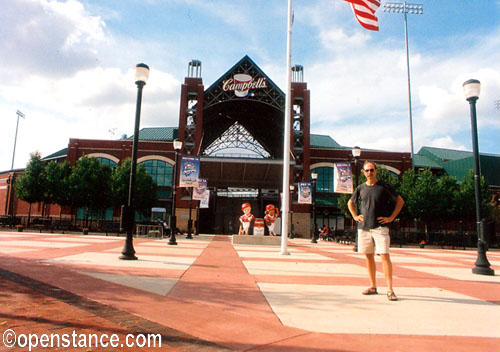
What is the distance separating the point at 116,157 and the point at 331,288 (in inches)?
1723

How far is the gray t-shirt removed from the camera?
16.8 ft

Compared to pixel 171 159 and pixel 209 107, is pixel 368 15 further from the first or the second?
pixel 171 159

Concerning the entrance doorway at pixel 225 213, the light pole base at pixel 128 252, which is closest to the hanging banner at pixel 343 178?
the light pole base at pixel 128 252

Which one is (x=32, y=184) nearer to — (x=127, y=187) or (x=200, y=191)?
(x=127, y=187)

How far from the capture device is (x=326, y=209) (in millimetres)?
45688

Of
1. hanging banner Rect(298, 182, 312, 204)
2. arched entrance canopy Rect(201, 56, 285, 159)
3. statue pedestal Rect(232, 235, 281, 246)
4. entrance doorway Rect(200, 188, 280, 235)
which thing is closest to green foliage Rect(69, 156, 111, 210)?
entrance doorway Rect(200, 188, 280, 235)

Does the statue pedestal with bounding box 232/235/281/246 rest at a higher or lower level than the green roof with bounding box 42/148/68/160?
lower

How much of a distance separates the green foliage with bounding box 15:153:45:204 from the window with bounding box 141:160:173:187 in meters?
11.6

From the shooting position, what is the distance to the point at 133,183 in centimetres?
984

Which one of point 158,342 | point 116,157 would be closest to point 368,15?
point 158,342

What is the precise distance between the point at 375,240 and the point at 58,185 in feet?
130

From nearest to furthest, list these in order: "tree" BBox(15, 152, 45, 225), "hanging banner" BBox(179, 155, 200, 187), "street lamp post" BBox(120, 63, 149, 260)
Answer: "street lamp post" BBox(120, 63, 149, 260) → "hanging banner" BBox(179, 155, 200, 187) → "tree" BBox(15, 152, 45, 225)

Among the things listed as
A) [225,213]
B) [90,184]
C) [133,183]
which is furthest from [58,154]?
[133,183]

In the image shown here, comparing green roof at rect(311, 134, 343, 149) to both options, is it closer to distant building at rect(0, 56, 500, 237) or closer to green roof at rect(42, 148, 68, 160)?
distant building at rect(0, 56, 500, 237)
